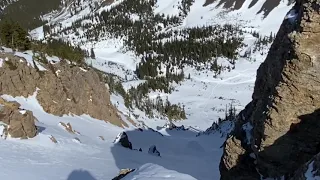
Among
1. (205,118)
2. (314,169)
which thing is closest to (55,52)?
(314,169)

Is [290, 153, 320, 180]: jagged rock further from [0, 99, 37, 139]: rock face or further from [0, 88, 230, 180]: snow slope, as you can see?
[0, 99, 37, 139]: rock face

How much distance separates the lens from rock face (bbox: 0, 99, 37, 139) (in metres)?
31.3

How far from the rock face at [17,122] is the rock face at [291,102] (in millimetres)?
20580

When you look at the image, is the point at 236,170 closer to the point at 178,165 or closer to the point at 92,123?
the point at 178,165

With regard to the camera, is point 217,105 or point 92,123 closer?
point 92,123

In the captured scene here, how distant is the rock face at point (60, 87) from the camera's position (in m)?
43.4

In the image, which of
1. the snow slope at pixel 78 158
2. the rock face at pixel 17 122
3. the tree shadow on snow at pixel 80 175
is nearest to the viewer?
the snow slope at pixel 78 158

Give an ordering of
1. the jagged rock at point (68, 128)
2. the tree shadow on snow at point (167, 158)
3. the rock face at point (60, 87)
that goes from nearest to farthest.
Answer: the tree shadow on snow at point (167, 158) < the jagged rock at point (68, 128) < the rock face at point (60, 87)

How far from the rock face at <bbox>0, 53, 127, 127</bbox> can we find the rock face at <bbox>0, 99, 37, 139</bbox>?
35.0 feet

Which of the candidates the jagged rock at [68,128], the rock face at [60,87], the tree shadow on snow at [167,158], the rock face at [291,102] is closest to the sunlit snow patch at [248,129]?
the rock face at [291,102]

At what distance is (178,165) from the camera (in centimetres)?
3803

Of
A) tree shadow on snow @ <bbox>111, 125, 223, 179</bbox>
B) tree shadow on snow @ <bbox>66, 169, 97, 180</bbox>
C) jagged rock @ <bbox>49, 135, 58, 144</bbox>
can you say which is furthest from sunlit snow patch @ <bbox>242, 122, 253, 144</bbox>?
jagged rock @ <bbox>49, 135, 58, 144</bbox>

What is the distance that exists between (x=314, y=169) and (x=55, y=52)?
60824 millimetres

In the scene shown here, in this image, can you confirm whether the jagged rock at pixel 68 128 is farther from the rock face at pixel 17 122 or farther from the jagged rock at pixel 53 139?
the rock face at pixel 17 122
